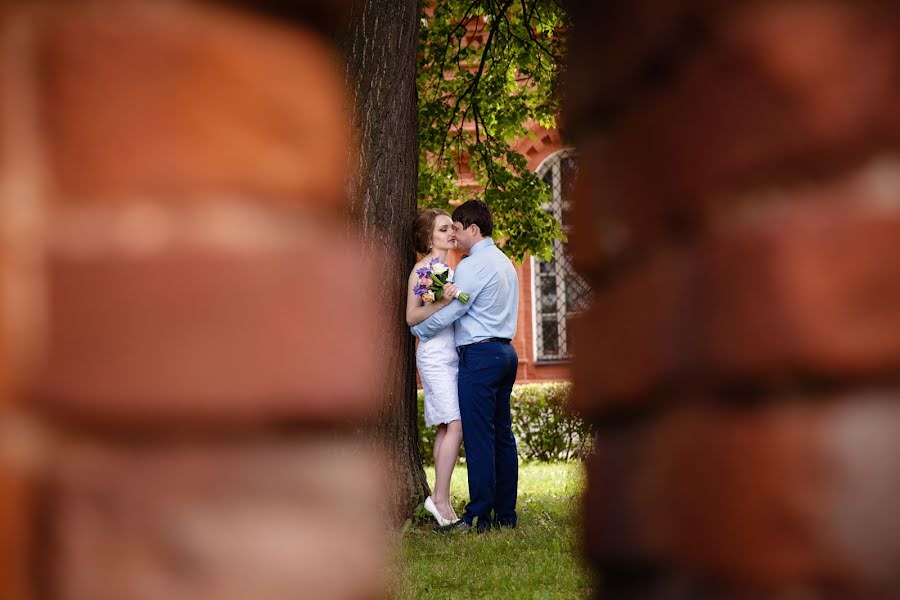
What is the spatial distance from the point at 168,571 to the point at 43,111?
0.29 m

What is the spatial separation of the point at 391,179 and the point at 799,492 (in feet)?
18.5

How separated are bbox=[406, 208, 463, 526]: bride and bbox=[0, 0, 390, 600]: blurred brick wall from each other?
5.59m

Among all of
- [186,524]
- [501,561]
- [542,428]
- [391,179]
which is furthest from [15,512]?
[542,428]

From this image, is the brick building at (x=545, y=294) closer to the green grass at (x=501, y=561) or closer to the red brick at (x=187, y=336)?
the green grass at (x=501, y=561)

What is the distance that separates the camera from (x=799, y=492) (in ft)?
1.94

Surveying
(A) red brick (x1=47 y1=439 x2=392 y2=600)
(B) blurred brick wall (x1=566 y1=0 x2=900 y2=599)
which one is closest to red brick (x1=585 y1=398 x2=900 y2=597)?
(B) blurred brick wall (x1=566 y1=0 x2=900 y2=599)

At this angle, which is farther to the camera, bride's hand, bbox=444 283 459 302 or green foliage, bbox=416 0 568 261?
green foliage, bbox=416 0 568 261

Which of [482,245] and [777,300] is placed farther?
[482,245]

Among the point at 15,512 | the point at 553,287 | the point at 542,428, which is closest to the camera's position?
the point at 15,512

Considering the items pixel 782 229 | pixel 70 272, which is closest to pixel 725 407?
pixel 782 229

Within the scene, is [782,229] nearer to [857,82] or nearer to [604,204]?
[857,82]

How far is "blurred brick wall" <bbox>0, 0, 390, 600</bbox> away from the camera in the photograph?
0.57 m

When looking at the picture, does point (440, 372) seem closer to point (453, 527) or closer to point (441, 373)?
point (441, 373)

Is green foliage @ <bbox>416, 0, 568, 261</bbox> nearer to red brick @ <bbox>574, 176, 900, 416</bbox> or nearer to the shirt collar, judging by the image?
the shirt collar
